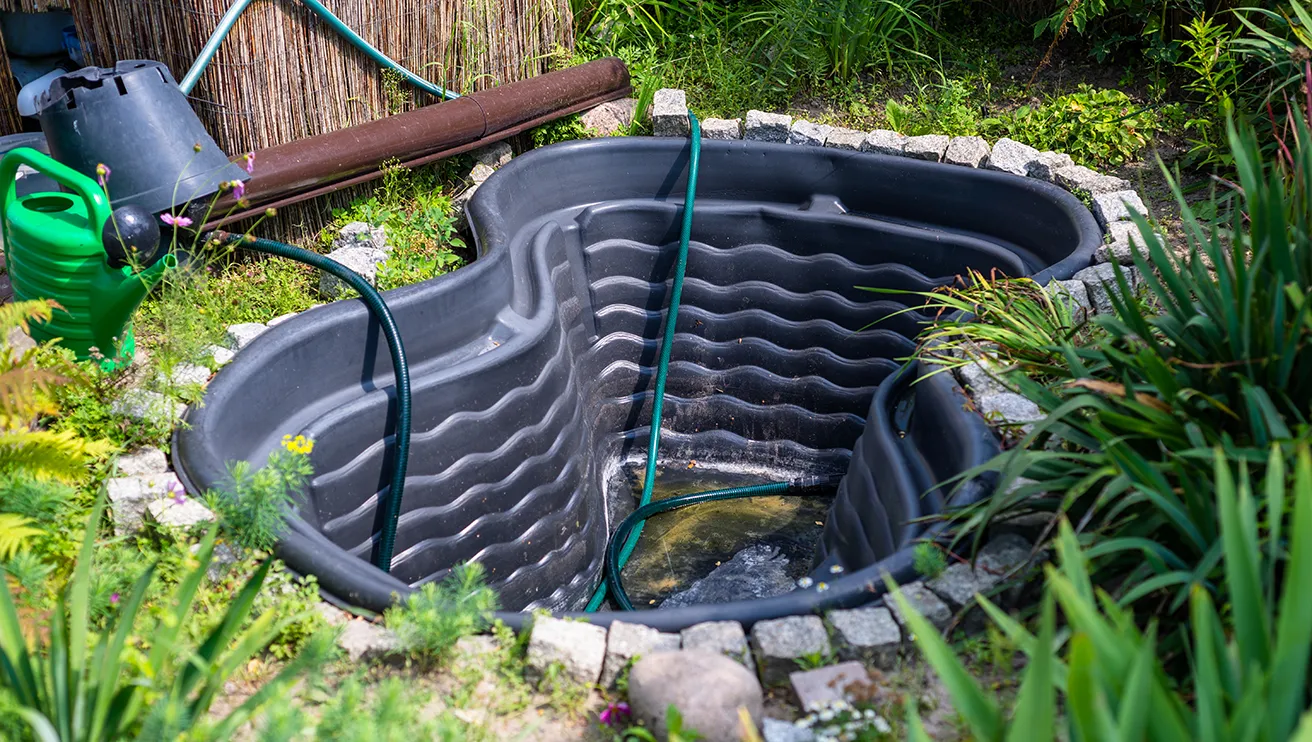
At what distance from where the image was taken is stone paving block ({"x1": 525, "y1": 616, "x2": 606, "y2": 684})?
7.19ft

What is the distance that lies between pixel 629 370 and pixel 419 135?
4.22ft

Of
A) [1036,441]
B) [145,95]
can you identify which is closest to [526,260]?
[145,95]

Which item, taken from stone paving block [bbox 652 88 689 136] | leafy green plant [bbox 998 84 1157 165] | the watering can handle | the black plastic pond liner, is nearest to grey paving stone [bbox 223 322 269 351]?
the black plastic pond liner

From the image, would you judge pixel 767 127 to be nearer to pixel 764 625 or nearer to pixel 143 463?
pixel 764 625

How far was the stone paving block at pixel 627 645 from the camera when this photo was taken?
7.27ft

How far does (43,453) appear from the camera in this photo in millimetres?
2350

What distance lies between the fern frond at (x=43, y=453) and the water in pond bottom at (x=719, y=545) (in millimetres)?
1991

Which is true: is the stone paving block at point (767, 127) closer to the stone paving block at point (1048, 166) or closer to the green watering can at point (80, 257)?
the stone paving block at point (1048, 166)

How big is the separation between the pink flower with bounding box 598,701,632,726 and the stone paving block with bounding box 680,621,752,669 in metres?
0.20

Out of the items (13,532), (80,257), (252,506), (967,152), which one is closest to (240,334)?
(80,257)

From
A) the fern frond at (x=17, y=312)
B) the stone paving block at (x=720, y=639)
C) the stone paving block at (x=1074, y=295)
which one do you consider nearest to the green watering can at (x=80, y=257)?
the fern frond at (x=17, y=312)

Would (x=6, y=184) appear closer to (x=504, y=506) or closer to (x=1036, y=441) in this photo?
(x=504, y=506)

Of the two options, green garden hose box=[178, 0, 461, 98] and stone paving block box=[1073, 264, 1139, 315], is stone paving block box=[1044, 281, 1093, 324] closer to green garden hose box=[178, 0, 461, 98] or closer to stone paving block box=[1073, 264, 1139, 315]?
stone paving block box=[1073, 264, 1139, 315]

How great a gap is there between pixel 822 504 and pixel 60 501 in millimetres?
2774
